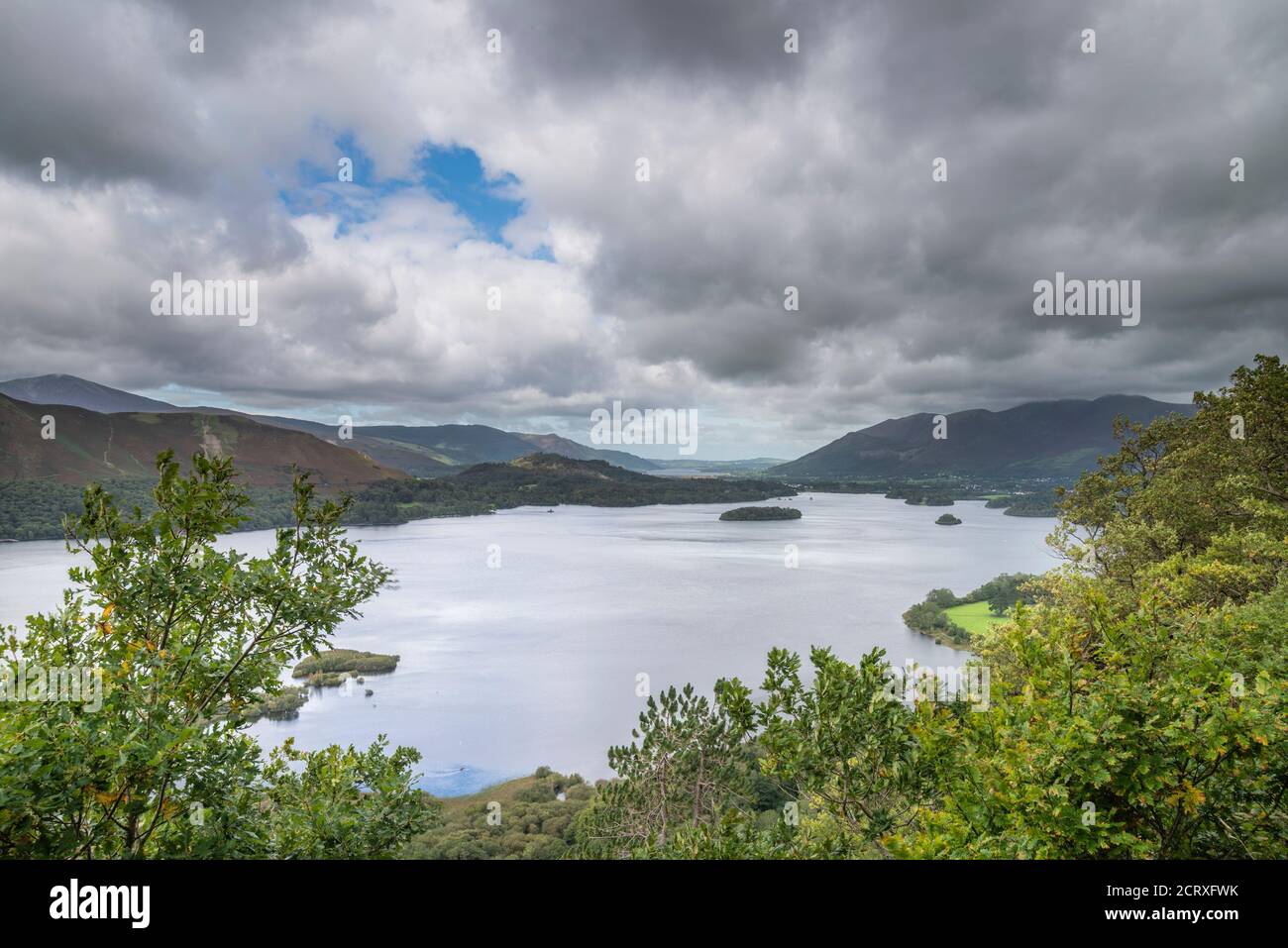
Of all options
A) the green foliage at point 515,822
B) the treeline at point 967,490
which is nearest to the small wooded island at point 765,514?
the treeline at point 967,490

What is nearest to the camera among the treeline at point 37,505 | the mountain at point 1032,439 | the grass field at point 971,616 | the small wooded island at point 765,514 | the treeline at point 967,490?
the grass field at point 971,616

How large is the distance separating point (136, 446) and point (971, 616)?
372ft

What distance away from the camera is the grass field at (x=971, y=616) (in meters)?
44.0

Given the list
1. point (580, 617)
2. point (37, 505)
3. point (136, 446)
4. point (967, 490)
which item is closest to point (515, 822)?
point (580, 617)

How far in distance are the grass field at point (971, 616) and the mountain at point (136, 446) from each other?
5329 cm

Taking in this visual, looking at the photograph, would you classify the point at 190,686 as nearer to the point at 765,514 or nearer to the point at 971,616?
the point at 971,616

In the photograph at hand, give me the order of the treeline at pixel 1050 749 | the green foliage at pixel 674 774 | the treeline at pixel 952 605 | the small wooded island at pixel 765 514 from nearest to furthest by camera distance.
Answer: the treeline at pixel 1050 749 → the green foliage at pixel 674 774 → the treeline at pixel 952 605 → the small wooded island at pixel 765 514

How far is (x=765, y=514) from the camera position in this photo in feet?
413

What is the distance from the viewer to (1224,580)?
1226 centimetres

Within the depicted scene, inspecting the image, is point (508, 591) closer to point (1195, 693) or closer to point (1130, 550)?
point (1130, 550)

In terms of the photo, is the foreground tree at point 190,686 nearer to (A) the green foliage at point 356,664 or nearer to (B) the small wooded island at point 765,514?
(A) the green foliage at point 356,664

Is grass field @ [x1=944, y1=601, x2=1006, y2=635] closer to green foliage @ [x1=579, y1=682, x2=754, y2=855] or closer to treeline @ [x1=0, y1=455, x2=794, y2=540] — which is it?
green foliage @ [x1=579, y1=682, x2=754, y2=855]

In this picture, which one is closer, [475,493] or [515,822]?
[515,822]
